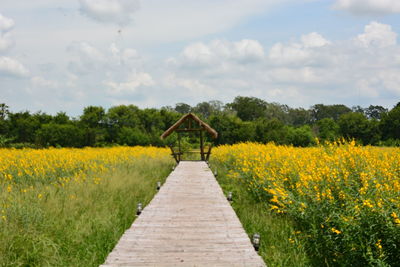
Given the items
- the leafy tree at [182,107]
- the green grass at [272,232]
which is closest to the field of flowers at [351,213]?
Result: the green grass at [272,232]

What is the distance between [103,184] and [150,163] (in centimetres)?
638

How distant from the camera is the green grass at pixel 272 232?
5.09 meters

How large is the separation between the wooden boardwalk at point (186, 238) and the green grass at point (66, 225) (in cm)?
48

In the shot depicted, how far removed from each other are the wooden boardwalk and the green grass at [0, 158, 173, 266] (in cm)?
48

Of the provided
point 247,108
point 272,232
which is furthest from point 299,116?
point 272,232

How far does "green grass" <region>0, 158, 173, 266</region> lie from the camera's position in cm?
494

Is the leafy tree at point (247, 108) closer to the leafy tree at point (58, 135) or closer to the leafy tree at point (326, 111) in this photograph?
the leafy tree at point (326, 111)

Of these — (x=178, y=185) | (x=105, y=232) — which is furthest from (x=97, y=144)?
(x=105, y=232)

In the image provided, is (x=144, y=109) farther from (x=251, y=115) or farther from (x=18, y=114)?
(x=251, y=115)

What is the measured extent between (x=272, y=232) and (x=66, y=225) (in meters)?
3.58

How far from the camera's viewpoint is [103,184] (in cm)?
927

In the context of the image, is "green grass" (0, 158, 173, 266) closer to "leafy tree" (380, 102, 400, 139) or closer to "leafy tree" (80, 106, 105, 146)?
"leafy tree" (80, 106, 105, 146)

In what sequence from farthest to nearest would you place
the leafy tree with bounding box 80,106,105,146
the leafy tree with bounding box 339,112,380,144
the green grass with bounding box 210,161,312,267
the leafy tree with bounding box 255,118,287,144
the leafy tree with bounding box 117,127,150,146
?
the leafy tree with bounding box 339,112,380,144 → the leafy tree with bounding box 255,118,287,144 → the leafy tree with bounding box 117,127,150,146 → the leafy tree with bounding box 80,106,105,146 → the green grass with bounding box 210,161,312,267

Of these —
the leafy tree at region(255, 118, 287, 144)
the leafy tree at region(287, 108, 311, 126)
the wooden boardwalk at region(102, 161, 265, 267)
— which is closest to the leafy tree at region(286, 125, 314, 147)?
the leafy tree at region(255, 118, 287, 144)
